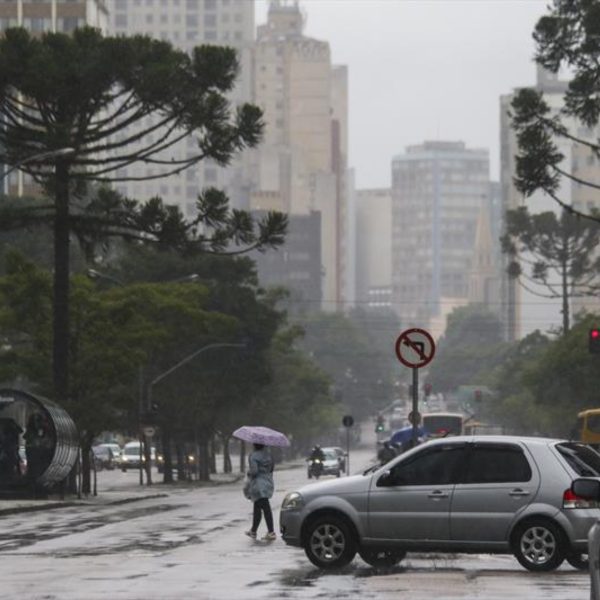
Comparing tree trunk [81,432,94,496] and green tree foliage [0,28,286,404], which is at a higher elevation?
green tree foliage [0,28,286,404]

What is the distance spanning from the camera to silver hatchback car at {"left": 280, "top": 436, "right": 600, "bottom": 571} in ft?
78.9

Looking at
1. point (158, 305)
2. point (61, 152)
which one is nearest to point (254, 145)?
point (61, 152)

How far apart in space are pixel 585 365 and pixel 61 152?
190 feet

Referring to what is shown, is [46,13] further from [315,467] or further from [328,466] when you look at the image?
[315,467]

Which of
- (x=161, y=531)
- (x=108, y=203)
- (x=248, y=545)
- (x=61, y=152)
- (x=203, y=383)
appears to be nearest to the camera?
(x=248, y=545)

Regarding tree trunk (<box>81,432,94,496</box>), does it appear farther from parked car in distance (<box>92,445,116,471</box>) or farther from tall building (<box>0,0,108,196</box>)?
tall building (<box>0,0,108,196</box>)

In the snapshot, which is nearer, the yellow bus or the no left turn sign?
the no left turn sign

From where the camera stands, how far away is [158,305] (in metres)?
72.6

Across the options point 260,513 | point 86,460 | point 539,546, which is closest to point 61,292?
A: point 86,460

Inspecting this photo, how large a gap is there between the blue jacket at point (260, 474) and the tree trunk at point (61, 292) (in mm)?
24460

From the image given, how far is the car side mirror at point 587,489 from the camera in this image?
15469 mm

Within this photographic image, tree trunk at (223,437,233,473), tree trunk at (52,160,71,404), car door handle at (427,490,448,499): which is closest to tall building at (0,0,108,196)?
tree trunk at (223,437,233,473)

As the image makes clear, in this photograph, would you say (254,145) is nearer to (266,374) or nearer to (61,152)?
(61,152)

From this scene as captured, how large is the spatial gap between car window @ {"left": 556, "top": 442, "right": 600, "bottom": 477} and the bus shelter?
82.7 ft
